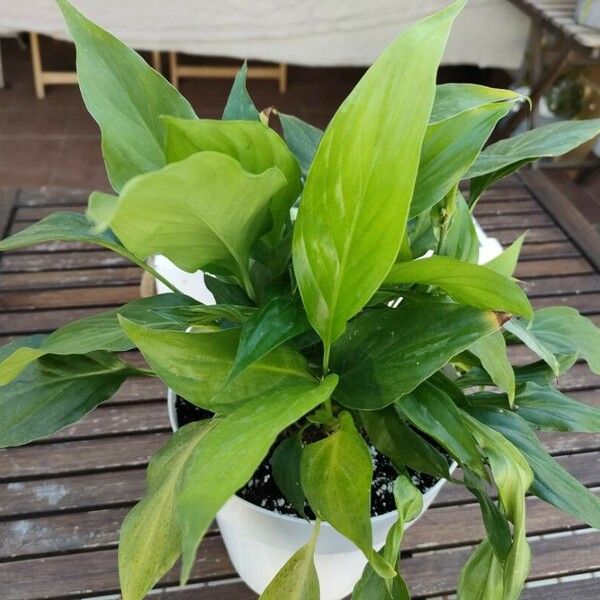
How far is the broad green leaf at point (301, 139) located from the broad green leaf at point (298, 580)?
0.26 m

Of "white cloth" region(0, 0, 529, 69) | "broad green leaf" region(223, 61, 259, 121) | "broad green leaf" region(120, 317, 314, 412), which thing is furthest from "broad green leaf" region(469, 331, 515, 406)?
"white cloth" region(0, 0, 529, 69)

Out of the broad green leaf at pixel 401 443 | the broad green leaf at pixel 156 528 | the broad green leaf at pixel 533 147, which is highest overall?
the broad green leaf at pixel 533 147

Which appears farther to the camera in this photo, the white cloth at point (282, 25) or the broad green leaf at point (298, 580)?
the white cloth at point (282, 25)

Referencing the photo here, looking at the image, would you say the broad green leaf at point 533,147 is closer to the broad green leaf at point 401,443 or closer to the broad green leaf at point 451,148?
the broad green leaf at point 451,148

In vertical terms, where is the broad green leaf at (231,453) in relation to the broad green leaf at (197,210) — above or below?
below

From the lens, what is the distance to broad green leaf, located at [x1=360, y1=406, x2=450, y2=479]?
41 centimetres

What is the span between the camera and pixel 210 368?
37cm

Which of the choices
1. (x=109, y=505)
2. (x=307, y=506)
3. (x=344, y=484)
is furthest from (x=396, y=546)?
(x=109, y=505)

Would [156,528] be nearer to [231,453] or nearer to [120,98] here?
[231,453]

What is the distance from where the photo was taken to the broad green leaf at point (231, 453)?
0.26 metres

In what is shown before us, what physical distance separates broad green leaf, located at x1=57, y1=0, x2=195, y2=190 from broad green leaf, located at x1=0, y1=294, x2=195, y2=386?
0.10 m

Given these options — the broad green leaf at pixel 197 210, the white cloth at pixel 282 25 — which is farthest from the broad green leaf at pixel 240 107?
Answer: the white cloth at pixel 282 25

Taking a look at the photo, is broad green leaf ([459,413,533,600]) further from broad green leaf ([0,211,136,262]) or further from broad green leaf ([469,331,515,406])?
broad green leaf ([0,211,136,262])

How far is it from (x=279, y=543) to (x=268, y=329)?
211mm
